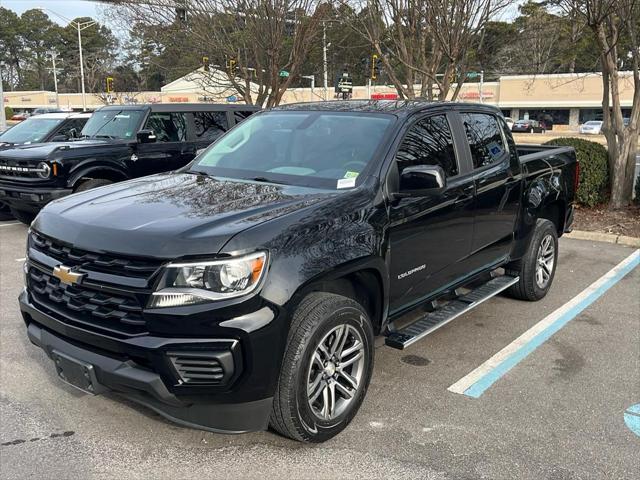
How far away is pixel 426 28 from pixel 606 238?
539 cm

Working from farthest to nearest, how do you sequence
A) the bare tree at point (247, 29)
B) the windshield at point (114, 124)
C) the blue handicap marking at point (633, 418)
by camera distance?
the bare tree at point (247, 29), the windshield at point (114, 124), the blue handicap marking at point (633, 418)

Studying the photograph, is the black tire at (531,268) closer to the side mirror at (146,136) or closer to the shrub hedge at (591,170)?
the shrub hedge at (591,170)

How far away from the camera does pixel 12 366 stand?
4.28m

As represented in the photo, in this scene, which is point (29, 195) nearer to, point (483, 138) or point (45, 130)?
point (45, 130)

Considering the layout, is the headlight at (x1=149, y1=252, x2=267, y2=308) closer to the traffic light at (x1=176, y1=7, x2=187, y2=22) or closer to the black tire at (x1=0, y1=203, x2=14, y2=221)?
the black tire at (x1=0, y1=203, x2=14, y2=221)

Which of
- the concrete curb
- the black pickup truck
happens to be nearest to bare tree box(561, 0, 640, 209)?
the concrete curb

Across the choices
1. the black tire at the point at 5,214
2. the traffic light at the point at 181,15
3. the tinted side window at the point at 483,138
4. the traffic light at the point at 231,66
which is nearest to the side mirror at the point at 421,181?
the tinted side window at the point at 483,138


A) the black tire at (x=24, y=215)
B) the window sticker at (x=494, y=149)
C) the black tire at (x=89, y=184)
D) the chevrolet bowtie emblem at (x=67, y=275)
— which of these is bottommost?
the black tire at (x=24, y=215)

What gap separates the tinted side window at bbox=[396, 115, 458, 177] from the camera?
4.05 m

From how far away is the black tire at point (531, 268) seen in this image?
562 centimetres

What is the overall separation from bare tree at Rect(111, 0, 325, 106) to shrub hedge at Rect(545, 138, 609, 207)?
606 centimetres

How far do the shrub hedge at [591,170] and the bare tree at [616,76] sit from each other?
16 centimetres

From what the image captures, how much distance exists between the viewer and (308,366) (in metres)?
3.03

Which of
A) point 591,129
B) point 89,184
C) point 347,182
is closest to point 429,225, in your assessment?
point 347,182
